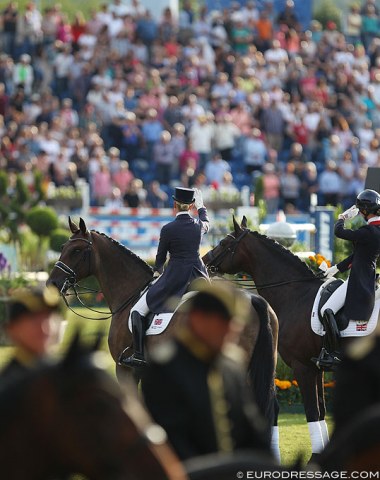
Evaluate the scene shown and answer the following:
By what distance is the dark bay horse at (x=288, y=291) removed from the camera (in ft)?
41.9

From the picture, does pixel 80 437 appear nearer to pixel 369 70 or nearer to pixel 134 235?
pixel 134 235

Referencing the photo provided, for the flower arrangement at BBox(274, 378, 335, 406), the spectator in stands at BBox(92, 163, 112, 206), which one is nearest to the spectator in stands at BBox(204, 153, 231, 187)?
the spectator in stands at BBox(92, 163, 112, 206)

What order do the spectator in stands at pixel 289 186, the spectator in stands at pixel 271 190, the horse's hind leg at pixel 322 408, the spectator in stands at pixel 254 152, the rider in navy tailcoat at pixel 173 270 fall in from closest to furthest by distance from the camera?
the horse's hind leg at pixel 322 408
the rider in navy tailcoat at pixel 173 270
the spectator in stands at pixel 271 190
the spectator in stands at pixel 289 186
the spectator in stands at pixel 254 152

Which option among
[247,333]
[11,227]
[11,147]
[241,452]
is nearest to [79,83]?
[11,147]

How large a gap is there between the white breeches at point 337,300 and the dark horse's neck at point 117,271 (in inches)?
74.7

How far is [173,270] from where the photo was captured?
12.7 m

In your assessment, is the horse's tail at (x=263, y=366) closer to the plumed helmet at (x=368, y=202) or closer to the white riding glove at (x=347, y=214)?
the plumed helmet at (x=368, y=202)

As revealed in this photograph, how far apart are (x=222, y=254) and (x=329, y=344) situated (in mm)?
1678

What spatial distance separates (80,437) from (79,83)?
2672 cm

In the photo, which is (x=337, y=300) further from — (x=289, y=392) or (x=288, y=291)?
(x=289, y=392)

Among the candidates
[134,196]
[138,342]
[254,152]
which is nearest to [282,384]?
[138,342]

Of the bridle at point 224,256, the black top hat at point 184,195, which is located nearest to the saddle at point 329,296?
the bridle at point 224,256

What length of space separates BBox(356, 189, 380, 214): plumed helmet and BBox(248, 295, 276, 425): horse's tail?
2141mm

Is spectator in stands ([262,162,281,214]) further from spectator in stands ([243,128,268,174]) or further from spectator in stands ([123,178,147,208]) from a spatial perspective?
spectator in stands ([123,178,147,208])
